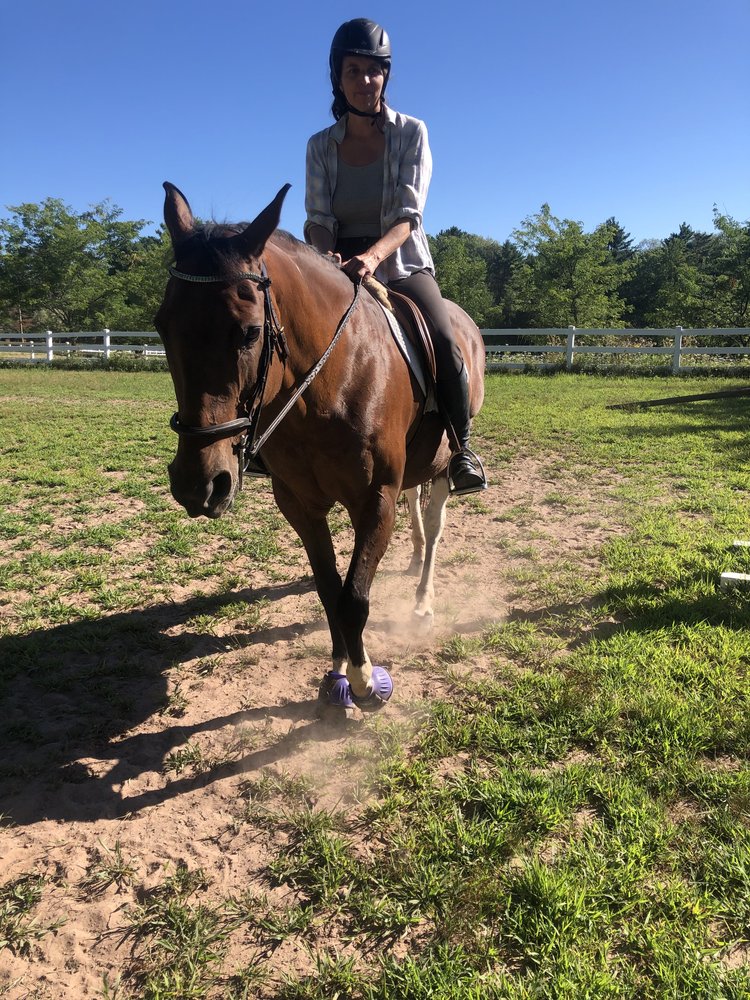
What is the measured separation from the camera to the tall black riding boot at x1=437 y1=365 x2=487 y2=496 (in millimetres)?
3830

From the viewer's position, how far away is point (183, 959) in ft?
6.46

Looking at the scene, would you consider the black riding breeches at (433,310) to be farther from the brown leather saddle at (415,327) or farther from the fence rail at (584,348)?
the fence rail at (584,348)

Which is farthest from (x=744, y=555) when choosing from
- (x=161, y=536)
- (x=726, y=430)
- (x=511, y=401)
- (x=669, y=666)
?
(x=511, y=401)

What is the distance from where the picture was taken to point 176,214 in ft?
8.25

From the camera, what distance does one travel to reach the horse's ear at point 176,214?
96.4 inches

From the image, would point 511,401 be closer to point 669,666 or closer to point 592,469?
point 592,469

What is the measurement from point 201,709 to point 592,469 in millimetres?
7073

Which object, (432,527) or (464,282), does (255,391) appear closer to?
(432,527)

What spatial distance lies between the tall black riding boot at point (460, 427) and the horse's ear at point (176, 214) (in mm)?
1843

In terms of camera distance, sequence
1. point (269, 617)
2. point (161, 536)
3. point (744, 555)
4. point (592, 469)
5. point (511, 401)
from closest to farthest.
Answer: point (269, 617) < point (744, 555) < point (161, 536) < point (592, 469) < point (511, 401)

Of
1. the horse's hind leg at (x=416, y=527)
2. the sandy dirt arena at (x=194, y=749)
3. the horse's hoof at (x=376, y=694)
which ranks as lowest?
the sandy dirt arena at (x=194, y=749)

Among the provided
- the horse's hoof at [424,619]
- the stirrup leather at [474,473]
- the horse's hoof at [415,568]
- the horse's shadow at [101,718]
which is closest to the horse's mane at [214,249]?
the horse's shadow at [101,718]

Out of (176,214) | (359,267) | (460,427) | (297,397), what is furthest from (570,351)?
(176,214)

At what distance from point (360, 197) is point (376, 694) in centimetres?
313
